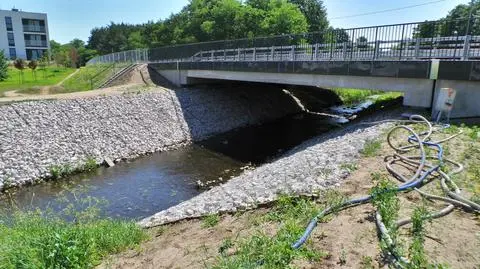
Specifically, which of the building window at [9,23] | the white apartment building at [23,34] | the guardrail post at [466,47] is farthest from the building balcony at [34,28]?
the guardrail post at [466,47]

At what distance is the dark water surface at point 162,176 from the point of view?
39.1ft

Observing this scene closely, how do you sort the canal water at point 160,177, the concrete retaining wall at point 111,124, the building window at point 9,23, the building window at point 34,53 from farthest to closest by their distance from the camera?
1. the building window at point 34,53
2. the building window at point 9,23
3. the concrete retaining wall at point 111,124
4. the canal water at point 160,177

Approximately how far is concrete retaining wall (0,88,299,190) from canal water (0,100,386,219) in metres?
1.08

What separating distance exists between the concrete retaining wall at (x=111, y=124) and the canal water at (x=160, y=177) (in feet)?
3.54

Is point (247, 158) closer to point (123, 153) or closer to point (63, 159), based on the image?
point (123, 153)

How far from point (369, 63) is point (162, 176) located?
9714 mm

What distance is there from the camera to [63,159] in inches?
609

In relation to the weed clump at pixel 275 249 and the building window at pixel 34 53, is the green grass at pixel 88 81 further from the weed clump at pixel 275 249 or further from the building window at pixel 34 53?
the building window at pixel 34 53

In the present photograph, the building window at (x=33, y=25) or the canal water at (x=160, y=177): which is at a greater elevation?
the building window at (x=33, y=25)

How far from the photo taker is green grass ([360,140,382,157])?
974 centimetres

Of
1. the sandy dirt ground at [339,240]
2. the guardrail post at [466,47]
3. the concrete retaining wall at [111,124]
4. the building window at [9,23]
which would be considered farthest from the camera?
the building window at [9,23]

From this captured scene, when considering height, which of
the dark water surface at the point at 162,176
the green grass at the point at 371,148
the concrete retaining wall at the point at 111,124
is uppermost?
the green grass at the point at 371,148

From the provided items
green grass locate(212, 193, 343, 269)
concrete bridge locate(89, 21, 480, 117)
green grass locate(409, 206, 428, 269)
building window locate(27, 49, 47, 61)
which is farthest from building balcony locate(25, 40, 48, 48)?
green grass locate(409, 206, 428, 269)

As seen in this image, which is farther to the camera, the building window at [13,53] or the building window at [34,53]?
the building window at [34,53]
